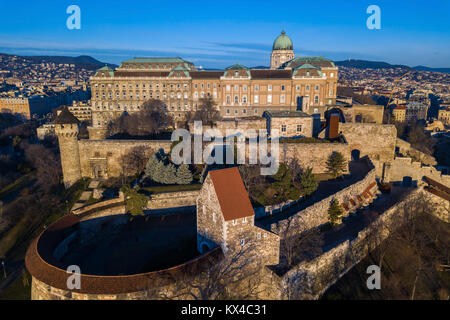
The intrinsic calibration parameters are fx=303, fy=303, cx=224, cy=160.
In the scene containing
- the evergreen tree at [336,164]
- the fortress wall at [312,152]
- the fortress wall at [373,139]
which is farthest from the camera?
the fortress wall at [373,139]

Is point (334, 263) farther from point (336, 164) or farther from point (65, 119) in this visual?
point (65, 119)

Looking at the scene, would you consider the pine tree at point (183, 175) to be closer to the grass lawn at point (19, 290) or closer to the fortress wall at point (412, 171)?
the grass lawn at point (19, 290)

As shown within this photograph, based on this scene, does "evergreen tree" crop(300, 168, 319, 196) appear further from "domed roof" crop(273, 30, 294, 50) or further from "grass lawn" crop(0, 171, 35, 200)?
"domed roof" crop(273, 30, 294, 50)

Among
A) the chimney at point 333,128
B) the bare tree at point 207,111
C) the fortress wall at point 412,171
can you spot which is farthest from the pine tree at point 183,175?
the fortress wall at point 412,171

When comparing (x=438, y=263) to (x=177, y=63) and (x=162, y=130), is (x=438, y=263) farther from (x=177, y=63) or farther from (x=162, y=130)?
(x=177, y=63)

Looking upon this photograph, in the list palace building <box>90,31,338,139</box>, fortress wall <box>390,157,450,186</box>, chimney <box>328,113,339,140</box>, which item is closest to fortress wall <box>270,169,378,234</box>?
chimney <box>328,113,339,140</box>

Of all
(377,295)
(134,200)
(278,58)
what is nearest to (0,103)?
(278,58)
